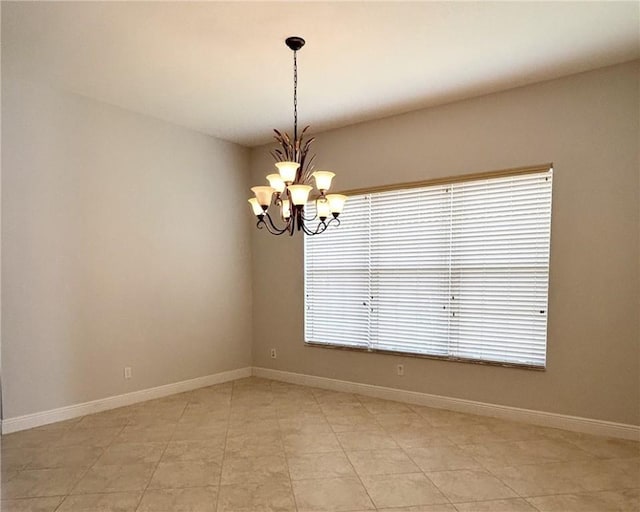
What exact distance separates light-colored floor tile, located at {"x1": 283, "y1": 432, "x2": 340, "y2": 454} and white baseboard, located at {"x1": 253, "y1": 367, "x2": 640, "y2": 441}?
115cm

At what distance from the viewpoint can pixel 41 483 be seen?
113 inches

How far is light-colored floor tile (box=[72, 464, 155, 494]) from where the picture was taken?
9.18 ft

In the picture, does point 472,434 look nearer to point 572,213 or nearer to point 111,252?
point 572,213

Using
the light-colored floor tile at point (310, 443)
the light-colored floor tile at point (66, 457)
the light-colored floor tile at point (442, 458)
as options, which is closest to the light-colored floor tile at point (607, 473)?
the light-colored floor tile at point (442, 458)

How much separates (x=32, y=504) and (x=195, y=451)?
3.45ft

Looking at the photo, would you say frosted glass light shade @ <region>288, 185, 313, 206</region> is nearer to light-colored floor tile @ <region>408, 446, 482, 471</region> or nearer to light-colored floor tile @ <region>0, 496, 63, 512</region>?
light-colored floor tile @ <region>408, 446, 482, 471</region>

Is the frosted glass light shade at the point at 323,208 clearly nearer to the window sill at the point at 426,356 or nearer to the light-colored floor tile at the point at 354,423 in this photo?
the light-colored floor tile at the point at 354,423

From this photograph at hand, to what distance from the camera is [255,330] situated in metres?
5.80

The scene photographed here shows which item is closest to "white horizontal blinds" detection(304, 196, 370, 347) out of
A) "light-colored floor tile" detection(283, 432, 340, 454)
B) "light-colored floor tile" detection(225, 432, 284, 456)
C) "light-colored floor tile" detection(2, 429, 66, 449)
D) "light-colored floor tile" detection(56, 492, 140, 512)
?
"light-colored floor tile" detection(283, 432, 340, 454)

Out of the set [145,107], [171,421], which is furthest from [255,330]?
[145,107]

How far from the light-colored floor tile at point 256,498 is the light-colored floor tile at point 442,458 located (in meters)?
0.98

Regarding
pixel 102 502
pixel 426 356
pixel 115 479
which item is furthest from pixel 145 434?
pixel 426 356

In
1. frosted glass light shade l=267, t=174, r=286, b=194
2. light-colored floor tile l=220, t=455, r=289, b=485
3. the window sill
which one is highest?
frosted glass light shade l=267, t=174, r=286, b=194

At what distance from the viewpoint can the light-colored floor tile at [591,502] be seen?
258cm
